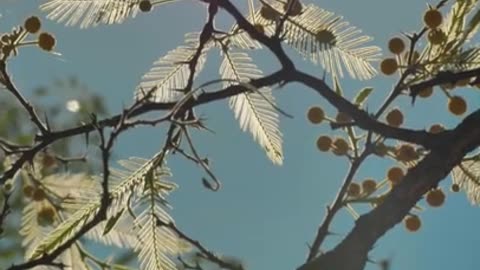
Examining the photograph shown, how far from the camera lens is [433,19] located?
1.25 m

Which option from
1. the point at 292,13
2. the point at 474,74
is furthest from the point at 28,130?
the point at 474,74

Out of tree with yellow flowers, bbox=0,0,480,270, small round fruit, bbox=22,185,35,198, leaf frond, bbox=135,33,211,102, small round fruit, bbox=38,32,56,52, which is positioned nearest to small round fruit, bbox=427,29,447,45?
tree with yellow flowers, bbox=0,0,480,270

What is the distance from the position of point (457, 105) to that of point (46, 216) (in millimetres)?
683

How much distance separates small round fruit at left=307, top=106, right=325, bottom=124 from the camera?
141cm

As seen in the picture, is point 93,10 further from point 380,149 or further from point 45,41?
point 380,149

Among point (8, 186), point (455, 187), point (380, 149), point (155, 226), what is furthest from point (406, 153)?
point (8, 186)

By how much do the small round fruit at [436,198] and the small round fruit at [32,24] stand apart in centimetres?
69

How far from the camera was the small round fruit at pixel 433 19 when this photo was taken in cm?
125

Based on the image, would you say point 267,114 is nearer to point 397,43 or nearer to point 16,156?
point 397,43

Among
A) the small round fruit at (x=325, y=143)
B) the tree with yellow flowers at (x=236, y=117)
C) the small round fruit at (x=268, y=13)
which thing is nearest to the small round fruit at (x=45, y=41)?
the tree with yellow flowers at (x=236, y=117)

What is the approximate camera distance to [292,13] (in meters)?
1.31

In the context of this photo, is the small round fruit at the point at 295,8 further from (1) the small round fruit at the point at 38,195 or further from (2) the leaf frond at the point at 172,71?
(1) the small round fruit at the point at 38,195

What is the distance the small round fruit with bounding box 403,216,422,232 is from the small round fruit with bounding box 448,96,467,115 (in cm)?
18

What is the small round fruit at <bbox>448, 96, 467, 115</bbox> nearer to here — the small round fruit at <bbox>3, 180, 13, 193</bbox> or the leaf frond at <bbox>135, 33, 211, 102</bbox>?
the leaf frond at <bbox>135, 33, 211, 102</bbox>
